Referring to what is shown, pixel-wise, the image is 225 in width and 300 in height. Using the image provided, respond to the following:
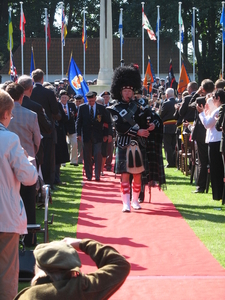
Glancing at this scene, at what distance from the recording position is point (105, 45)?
3906cm

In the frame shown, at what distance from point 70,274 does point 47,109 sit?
921 centimetres

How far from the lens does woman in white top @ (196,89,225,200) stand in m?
11.6

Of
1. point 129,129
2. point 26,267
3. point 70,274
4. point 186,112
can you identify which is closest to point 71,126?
point 186,112

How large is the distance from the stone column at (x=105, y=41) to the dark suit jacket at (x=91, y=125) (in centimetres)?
2300

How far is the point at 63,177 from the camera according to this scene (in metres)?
16.9

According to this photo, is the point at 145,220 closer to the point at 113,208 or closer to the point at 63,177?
the point at 113,208

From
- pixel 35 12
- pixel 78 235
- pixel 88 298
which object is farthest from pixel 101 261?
pixel 35 12

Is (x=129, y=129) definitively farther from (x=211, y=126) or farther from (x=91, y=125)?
(x=91, y=125)

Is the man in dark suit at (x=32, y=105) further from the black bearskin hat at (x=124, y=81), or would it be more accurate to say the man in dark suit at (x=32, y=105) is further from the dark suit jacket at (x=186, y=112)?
the dark suit jacket at (x=186, y=112)

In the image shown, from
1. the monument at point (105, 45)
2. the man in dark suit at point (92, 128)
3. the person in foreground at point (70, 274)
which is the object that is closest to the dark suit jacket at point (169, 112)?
the man in dark suit at point (92, 128)

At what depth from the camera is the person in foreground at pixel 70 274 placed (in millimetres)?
3334

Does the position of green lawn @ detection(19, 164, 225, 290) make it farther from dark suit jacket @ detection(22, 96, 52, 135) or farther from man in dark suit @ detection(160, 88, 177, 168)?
man in dark suit @ detection(160, 88, 177, 168)

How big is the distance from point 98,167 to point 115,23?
46.6 metres

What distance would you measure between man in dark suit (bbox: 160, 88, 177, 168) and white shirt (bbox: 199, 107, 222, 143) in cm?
699
